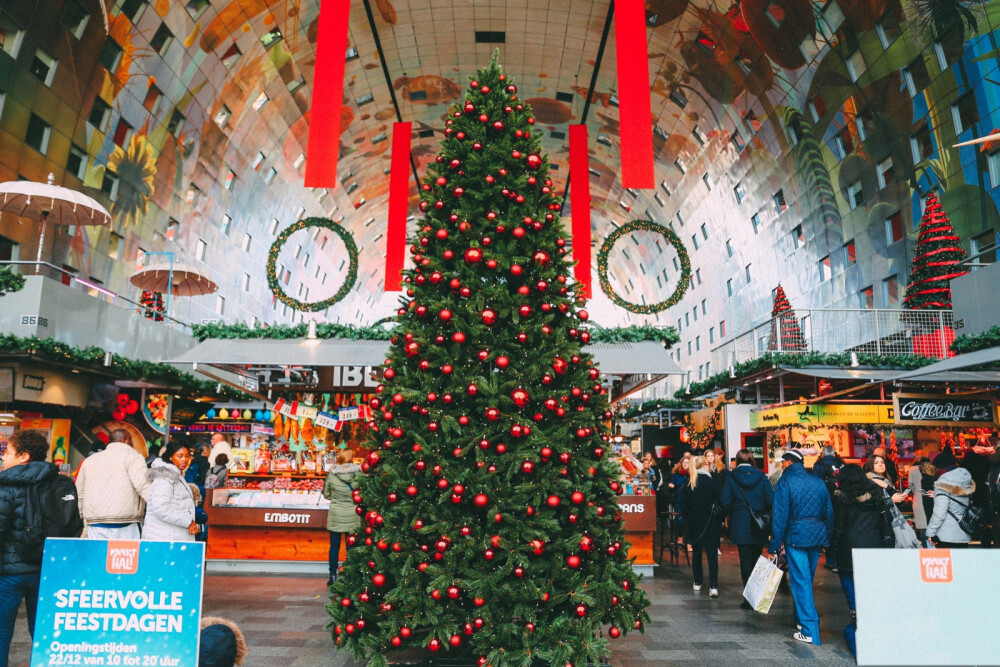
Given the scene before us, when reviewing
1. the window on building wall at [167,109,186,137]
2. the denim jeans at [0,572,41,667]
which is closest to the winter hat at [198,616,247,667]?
the denim jeans at [0,572,41,667]

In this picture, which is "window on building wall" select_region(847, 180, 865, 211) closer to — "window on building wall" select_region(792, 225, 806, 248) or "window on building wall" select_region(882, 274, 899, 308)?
"window on building wall" select_region(882, 274, 899, 308)

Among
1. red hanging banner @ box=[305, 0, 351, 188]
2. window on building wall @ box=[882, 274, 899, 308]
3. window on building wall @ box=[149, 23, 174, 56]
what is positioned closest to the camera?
red hanging banner @ box=[305, 0, 351, 188]

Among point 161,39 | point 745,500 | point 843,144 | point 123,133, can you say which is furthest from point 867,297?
point 123,133

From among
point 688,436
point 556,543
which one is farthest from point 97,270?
point 556,543

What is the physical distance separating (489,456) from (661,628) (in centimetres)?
282

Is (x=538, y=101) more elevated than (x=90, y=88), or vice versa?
(x=538, y=101)

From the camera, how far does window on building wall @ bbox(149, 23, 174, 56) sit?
16.9 m

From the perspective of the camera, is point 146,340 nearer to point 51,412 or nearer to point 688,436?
point 51,412

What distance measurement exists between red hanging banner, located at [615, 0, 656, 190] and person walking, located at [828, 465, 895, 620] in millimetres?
3406

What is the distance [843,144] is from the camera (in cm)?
1850

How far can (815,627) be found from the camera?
202 inches

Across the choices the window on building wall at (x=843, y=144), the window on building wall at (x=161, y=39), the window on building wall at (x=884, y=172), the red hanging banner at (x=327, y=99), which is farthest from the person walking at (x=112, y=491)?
the window on building wall at (x=843, y=144)

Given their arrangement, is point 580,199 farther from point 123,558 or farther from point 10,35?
point 10,35

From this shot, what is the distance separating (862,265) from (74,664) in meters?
20.1
